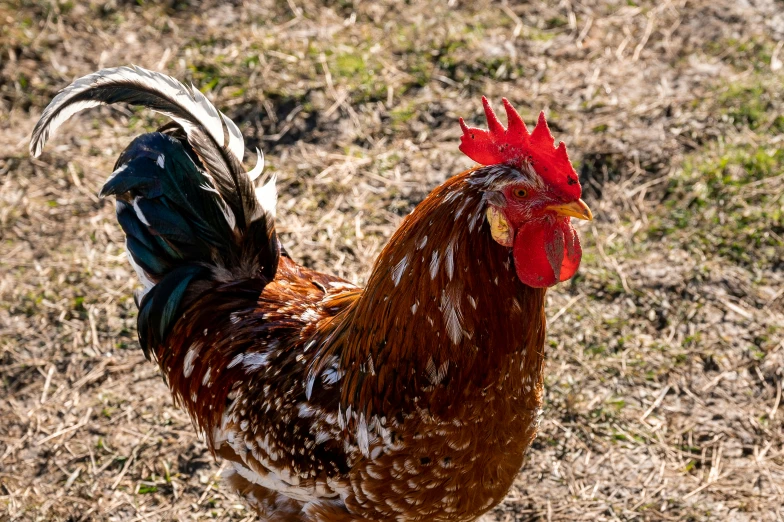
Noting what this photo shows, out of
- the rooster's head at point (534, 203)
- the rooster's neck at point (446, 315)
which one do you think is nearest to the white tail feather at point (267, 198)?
the rooster's neck at point (446, 315)

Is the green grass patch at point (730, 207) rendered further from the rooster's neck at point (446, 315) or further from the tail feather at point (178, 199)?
the tail feather at point (178, 199)

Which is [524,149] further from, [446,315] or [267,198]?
[267,198]

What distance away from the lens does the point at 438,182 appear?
5.41 meters

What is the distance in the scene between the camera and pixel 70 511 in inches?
155

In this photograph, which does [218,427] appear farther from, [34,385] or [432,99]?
[432,99]

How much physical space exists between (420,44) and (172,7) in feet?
7.73

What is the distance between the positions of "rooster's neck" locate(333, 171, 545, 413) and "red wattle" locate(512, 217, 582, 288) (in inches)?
2.3

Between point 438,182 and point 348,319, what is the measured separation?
255cm

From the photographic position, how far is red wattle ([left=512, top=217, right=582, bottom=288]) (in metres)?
2.52

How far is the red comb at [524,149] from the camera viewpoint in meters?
2.53

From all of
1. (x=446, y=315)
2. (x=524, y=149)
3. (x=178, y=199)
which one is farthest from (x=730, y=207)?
(x=178, y=199)

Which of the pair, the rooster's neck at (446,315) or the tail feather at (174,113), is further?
the tail feather at (174,113)

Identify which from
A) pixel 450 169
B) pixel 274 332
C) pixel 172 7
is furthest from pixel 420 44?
pixel 274 332

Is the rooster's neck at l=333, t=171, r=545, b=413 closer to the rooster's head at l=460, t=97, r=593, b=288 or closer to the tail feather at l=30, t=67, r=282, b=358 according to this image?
the rooster's head at l=460, t=97, r=593, b=288
